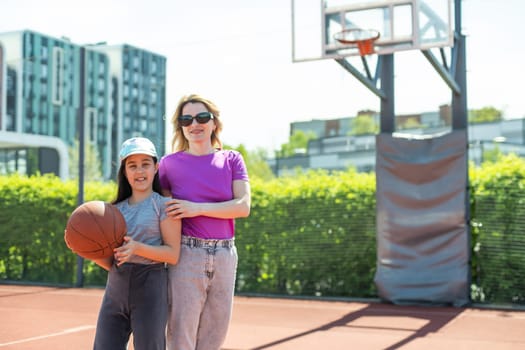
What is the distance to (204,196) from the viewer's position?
3475 mm

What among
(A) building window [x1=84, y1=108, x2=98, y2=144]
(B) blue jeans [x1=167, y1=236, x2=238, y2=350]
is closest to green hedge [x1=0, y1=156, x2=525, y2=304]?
(B) blue jeans [x1=167, y1=236, x2=238, y2=350]

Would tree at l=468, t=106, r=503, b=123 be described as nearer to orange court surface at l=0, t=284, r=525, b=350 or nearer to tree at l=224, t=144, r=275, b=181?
tree at l=224, t=144, r=275, b=181

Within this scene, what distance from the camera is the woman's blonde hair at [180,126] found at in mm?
3566

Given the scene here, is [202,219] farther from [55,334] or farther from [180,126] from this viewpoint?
[55,334]

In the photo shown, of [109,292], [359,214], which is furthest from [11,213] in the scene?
[109,292]

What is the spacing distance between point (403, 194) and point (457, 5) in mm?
2453

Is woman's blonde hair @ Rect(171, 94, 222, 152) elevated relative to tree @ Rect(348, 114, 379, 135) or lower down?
lower down

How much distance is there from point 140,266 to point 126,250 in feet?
0.50

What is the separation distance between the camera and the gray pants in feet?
10.9

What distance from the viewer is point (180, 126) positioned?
11.9ft

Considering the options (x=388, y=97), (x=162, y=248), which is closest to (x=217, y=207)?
(x=162, y=248)

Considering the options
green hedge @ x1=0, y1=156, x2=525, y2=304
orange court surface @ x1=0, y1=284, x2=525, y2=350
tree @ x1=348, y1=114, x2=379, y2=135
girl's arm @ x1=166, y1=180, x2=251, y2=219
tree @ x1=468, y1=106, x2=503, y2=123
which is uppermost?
tree @ x1=468, y1=106, x2=503, y2=123

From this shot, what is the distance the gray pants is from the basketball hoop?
19.6 ft

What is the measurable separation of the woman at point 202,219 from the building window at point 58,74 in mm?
79846
